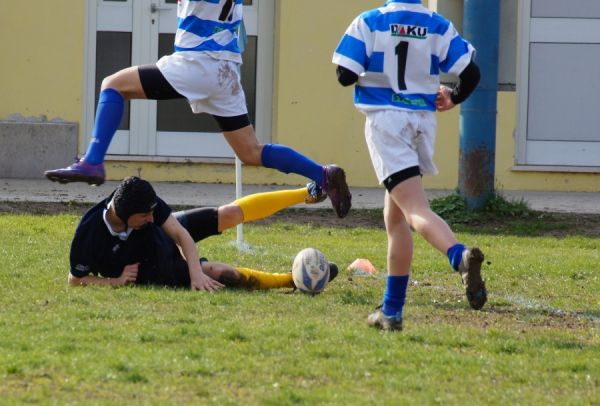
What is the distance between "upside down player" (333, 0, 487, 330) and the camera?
6.11 m

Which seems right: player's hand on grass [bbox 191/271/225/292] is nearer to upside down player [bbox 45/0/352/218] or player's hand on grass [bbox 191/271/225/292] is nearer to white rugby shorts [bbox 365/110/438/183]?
upside down player [bbox 45/0/352/218]

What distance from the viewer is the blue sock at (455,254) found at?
589 centimetres

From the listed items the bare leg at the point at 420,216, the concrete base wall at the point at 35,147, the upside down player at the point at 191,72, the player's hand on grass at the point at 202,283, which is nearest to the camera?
the bare leg at the point at 420,216

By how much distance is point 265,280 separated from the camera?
Answer: 772cm

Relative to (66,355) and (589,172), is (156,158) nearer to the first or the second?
(589,172)

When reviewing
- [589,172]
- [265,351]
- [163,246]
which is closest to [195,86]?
[163,246]

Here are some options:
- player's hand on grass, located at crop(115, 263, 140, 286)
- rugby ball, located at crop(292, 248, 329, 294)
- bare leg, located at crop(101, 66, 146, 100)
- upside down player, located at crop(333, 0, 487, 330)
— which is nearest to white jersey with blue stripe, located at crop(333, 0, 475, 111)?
upside down player, located at crop(333, 0, 487, 330)

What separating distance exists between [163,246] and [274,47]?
761 cm

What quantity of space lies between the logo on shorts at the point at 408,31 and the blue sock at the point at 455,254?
1.03 m

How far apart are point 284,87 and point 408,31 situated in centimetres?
854

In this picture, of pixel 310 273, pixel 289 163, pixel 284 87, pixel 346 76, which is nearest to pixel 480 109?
pixel 284 87

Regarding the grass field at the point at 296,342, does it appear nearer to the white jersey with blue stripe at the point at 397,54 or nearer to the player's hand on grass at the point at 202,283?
the player's hand on grass at the point at 202,283

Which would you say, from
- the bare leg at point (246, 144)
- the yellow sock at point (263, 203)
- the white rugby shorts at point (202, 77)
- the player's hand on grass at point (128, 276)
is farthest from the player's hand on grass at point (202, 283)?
the white rugby shorts at point (202, 77)

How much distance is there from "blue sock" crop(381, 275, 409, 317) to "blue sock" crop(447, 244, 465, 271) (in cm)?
45
